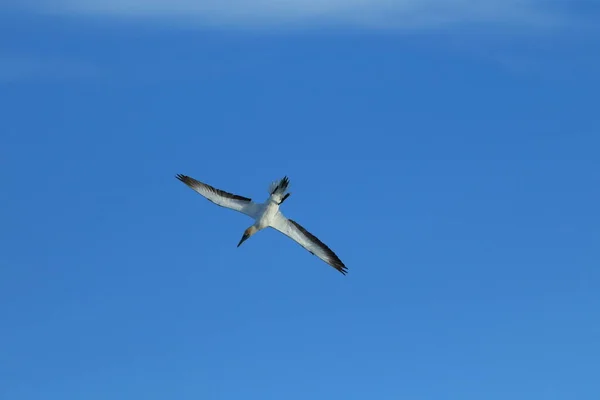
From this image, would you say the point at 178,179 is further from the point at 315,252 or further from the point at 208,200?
the point at 315,252

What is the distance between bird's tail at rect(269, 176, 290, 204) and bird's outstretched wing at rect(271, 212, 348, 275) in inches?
70.4

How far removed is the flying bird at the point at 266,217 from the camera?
2434 inches

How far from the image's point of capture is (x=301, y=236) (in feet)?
205

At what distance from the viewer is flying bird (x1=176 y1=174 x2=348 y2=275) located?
61812 mm

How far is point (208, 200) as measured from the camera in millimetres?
63000

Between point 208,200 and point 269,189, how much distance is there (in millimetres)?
4169

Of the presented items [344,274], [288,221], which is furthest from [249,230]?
[344,274]

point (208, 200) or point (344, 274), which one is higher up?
point (208, 200)

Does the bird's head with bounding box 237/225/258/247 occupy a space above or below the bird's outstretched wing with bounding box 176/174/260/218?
below

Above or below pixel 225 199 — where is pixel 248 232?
below

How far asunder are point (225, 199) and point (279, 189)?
4.07m

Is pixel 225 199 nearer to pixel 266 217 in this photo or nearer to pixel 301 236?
pixel 266 217

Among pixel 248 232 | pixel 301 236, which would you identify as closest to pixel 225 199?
pixel 248 232

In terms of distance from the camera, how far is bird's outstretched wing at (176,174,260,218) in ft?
205
